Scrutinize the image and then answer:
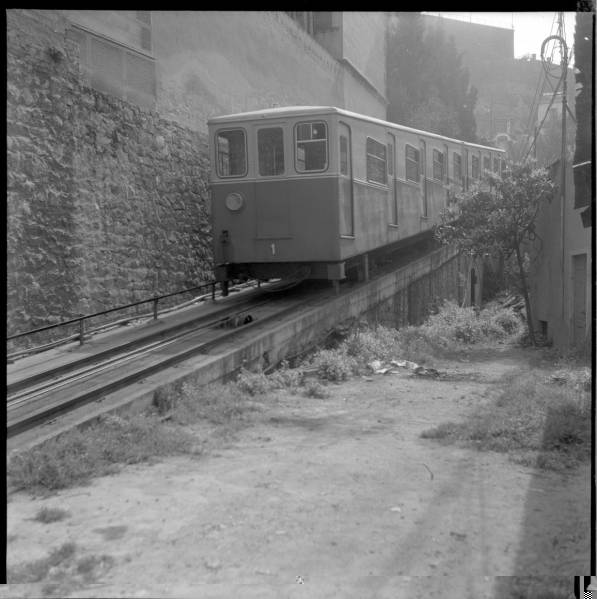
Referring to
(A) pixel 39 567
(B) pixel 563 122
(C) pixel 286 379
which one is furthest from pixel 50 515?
(B) pixel 563 122

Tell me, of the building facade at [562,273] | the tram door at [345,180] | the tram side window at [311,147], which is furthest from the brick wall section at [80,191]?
the building facade at [562,273]

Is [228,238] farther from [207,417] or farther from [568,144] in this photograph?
[568,144]

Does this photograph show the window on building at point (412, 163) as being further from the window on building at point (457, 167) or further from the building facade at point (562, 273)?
the building facade at point (562, 273)

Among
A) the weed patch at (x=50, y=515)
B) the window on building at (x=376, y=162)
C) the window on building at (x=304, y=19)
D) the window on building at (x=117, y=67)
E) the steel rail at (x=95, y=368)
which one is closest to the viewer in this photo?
the weed patch at (x=50, y=515)

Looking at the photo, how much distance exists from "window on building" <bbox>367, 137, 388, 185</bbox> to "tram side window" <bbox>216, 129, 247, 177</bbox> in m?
2.01

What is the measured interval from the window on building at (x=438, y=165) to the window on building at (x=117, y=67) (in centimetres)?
550

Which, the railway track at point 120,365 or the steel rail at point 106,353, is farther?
the steel rail at point 106,353

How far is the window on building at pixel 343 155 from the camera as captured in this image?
32.1ft

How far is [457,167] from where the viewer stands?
1399 centimetres

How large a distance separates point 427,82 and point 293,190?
2.62 m

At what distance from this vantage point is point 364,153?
1045cm

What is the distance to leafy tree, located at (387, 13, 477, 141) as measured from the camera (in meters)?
6.29

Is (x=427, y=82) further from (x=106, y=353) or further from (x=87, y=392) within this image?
(x=87, y=392)

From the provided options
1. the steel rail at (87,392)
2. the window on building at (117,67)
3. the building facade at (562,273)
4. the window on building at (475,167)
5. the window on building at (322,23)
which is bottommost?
the steel rail at (87,392)
